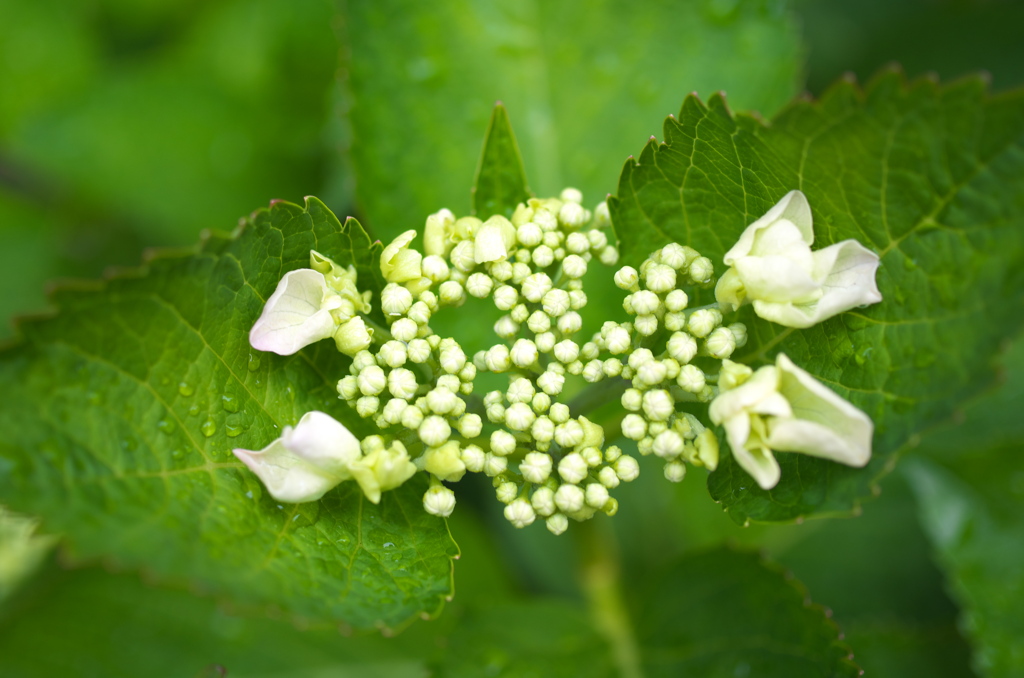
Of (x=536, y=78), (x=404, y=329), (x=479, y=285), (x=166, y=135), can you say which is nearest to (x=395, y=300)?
(x=404, y=329)

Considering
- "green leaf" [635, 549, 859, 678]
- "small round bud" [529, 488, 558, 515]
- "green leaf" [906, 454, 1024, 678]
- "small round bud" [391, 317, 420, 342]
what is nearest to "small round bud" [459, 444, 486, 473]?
"small round bud" [529, 488, 558, 515]

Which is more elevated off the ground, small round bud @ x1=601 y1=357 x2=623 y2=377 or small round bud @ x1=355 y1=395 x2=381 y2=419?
small round bud @ x1=601 y1=357 x2=623 y2=377

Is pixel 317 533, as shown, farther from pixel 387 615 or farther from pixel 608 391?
pixel 608 391

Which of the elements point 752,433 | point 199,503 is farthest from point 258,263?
point 752,433

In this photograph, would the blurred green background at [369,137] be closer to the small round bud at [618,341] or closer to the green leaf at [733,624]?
the green leaf at [733,624]

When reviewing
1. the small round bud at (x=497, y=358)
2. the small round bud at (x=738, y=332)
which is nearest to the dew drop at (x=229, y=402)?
the small round bud at (x=497, y=358)

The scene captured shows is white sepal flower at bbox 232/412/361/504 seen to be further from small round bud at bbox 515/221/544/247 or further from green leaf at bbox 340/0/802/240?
green leaf at bbox 340/0/802/240

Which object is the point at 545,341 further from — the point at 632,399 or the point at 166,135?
the point at 166,135
